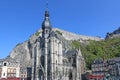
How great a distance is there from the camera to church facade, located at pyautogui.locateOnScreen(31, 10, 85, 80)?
76.8m

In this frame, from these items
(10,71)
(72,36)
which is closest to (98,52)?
(72,36)

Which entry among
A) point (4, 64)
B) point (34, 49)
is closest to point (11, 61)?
point (4, 64)

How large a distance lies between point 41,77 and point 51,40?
12438 mm

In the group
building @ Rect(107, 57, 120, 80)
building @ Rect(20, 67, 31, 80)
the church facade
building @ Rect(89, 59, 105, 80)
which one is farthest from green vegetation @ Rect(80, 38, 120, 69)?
building @ Rect(20, 67, 31, 80)

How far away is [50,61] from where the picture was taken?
252 feet

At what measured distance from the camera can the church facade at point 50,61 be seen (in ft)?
252

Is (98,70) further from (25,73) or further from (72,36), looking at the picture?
(72,36)

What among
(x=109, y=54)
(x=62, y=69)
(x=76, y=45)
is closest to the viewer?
(x=62, y=69)

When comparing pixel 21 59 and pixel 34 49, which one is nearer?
pixel 34 49

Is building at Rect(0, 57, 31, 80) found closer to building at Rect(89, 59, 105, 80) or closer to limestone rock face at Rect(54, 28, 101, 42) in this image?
building at Rect(89, 59, 105, 80)

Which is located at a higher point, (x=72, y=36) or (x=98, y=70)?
(x=72, y=36)

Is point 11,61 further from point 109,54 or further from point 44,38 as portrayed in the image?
point 109,54

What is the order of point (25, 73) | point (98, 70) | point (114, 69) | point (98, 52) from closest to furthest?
point (114, 69), point (98, 70), point (25, 73), point (98, 52)

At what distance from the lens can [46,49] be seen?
79688mm
